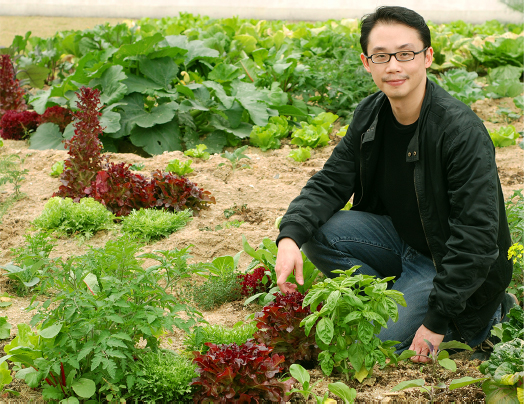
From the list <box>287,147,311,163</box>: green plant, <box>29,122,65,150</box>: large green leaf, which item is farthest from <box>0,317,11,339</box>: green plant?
<box>29,122,65,150</box>: large green leaf

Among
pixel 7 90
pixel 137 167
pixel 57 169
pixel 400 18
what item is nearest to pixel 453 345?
pixel 400 18

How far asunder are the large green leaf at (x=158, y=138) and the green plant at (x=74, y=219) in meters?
1.69

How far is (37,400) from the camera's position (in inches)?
86.7

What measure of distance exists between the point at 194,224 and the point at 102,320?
6.67 ft

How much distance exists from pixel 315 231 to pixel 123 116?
136 inches

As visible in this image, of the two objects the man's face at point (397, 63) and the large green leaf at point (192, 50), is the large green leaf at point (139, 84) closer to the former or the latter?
the large green leaf at point (192, 50)

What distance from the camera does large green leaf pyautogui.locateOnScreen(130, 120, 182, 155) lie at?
18.2ft

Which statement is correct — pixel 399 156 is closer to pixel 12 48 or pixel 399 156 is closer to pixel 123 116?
pixel 123 116

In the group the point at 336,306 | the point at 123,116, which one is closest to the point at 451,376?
the point at 336,306

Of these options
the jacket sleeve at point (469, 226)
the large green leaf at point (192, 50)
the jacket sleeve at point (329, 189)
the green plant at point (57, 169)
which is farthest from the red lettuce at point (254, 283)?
the large green leaf at point (192, 50)

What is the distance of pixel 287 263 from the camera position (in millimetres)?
2514

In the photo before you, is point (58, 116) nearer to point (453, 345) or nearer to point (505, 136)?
point (505, 136)

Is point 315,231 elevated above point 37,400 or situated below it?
above

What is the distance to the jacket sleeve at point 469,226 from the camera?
2289mm
